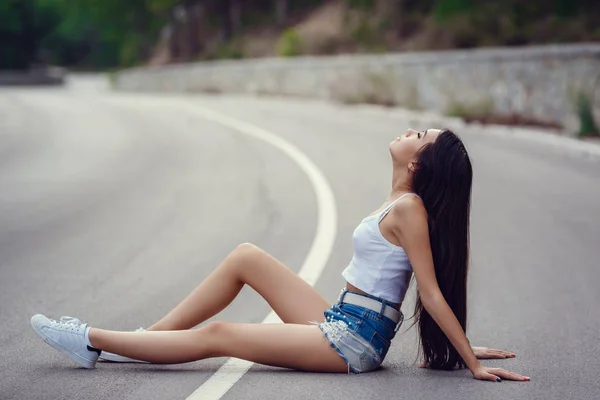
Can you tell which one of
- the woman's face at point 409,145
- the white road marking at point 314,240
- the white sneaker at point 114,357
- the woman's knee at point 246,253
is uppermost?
the woman's face at point 409,145

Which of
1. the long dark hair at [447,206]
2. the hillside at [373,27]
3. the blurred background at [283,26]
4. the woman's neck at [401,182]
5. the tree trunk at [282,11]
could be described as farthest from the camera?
the tree trunk at [282,11]

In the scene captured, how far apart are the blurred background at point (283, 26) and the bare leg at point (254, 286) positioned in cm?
2100

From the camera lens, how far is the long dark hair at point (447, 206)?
239 inches

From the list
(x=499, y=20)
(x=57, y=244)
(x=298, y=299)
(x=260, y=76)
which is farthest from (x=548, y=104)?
(x=260, y=76)

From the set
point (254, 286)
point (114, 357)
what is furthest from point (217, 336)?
point (114, 357)

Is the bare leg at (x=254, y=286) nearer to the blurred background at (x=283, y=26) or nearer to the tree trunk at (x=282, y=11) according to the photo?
the blurred background at (x=283, y=26)

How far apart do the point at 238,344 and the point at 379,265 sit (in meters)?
0.90

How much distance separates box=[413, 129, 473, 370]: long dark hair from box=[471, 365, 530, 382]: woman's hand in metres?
0.33

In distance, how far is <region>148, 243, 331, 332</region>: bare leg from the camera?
6527 millimetres

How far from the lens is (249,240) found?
11.4 m

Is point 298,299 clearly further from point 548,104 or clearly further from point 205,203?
point 548,104

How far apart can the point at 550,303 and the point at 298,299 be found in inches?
107

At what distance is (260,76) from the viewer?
4403 cm

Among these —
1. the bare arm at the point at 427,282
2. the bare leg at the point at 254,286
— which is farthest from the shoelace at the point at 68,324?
the bare arm at the point at 427,282
